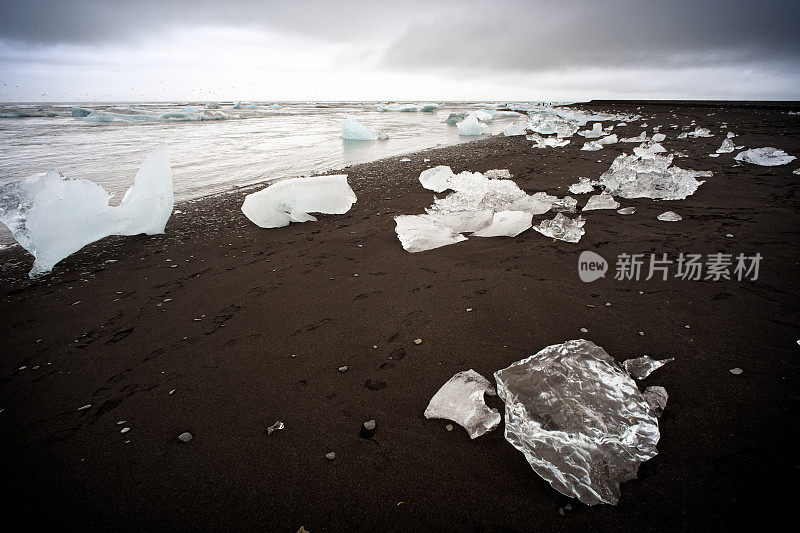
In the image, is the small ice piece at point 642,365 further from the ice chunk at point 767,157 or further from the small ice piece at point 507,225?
the ice chunk at point 767,157

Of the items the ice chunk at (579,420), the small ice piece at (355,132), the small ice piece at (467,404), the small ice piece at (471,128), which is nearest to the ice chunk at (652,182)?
the ice chunk at (579,420)

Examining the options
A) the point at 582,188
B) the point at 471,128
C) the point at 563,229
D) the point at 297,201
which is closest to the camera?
the point at 563,229

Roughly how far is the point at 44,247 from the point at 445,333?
405 cm

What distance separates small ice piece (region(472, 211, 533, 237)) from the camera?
10.6ft

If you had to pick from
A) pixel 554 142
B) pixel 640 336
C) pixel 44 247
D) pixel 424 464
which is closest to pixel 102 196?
pixel 44 247

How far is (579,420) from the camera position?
136cm

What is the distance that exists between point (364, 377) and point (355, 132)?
12730mm

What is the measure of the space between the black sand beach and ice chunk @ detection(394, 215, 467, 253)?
0.17m

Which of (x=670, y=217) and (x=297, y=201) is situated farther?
(x=297, y=201)

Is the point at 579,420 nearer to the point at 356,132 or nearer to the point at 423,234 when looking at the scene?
the point at 423,234

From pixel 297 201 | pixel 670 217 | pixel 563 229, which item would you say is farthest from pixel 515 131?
pixel 297 201

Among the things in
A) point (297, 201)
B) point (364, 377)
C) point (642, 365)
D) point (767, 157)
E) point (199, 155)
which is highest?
point (199, 155)

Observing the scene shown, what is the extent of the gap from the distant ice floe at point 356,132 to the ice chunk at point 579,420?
12751 millimetres

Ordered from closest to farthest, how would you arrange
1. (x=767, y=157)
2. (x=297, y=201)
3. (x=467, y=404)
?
1. (x=467, y=404)
2. (x=297, y=201)
3. (x=767, y=157)
